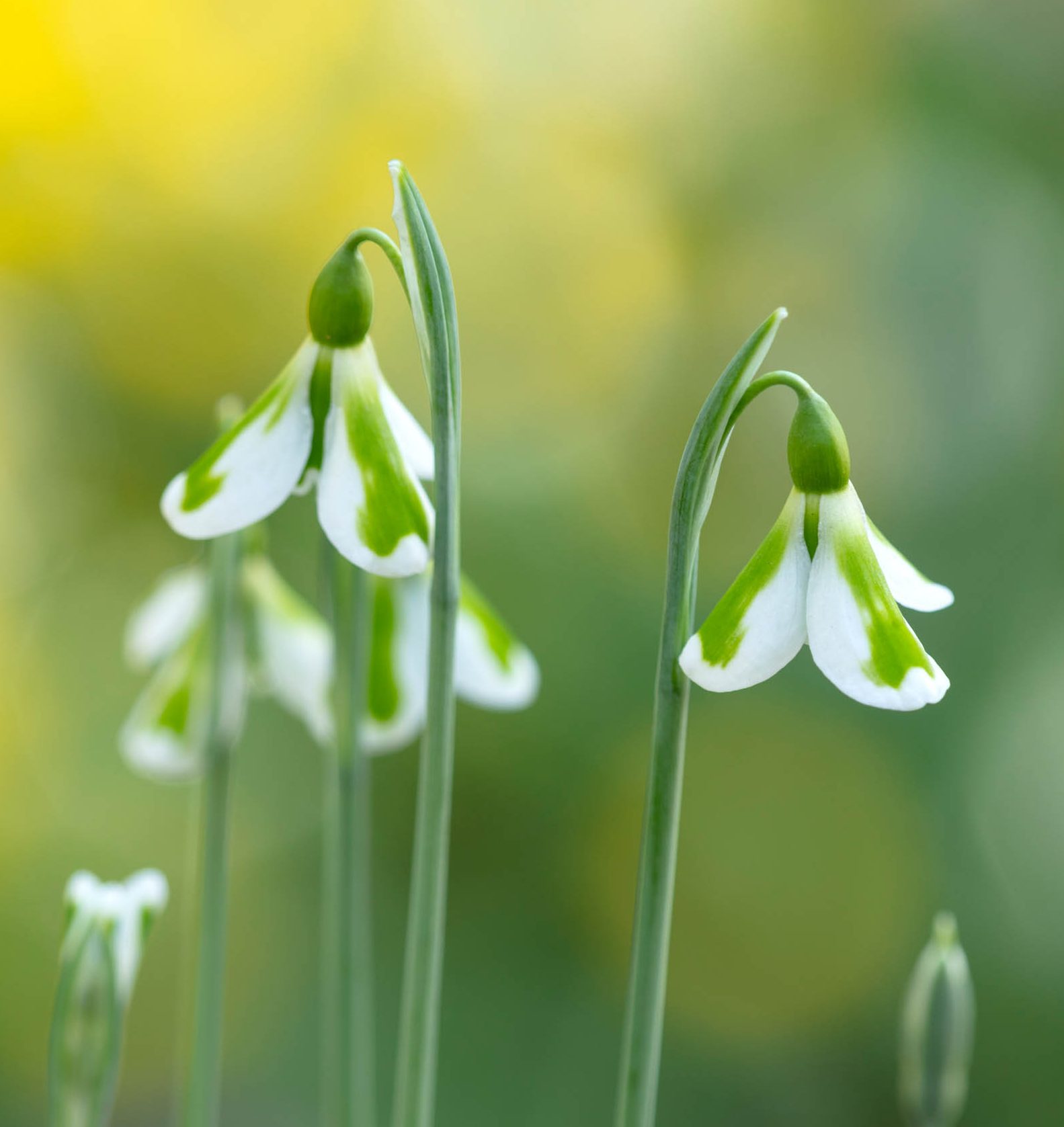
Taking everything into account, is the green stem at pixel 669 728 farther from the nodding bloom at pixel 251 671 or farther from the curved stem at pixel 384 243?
the nodding bloom at pixel 251 671

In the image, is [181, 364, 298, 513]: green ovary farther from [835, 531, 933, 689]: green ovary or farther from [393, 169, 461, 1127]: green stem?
[835, 531, 933, 689]: green ovary

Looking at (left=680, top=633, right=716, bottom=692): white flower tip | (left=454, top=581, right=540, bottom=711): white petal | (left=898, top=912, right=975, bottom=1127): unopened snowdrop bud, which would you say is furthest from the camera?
(left=454, top=581, right=540, bottom=711): white petal

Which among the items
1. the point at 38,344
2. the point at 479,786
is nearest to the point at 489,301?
the point at 38,344

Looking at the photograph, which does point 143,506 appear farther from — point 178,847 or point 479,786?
point 479,786

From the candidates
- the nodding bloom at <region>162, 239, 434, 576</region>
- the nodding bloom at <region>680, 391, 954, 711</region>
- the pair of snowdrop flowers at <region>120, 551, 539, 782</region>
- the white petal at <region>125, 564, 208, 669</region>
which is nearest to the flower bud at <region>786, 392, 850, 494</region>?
the nodding bloom at <region>680, 391, 954, 711</region>

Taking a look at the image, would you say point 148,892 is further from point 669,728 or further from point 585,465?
point 585,465

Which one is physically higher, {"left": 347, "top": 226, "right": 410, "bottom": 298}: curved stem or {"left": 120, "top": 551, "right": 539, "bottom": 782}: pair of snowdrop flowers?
{"left": 347, "top": 226, "right": 410, "bottom": 298}: curved stem
